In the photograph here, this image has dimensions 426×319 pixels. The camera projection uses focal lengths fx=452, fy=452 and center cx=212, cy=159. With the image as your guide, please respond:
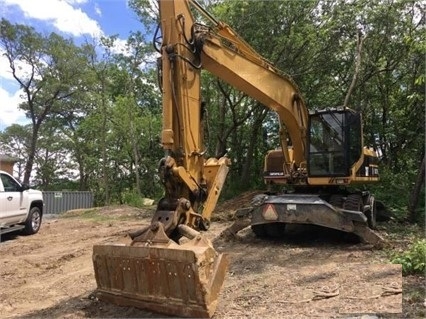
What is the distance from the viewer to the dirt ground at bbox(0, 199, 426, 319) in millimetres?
4742

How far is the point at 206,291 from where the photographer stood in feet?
14.3

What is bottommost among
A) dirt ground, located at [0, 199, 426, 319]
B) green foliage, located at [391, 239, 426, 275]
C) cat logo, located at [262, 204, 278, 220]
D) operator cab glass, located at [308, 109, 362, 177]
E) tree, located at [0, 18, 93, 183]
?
dirt ground, located at [0, 199, 426, 319]

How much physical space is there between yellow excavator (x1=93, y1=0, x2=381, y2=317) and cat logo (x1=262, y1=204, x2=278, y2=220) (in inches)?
0.7

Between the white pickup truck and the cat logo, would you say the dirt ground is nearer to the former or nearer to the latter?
the cat logo

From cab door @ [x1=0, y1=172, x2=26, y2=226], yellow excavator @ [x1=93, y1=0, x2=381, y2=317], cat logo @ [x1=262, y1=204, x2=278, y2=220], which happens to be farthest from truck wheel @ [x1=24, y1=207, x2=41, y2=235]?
cat logo @ [x1=262, y1=204, x2=278, y2=220]

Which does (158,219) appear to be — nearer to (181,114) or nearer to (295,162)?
(181,114)

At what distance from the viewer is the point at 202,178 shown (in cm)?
574

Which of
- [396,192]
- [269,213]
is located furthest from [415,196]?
[269,213]

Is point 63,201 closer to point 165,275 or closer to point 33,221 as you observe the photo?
point 33,221

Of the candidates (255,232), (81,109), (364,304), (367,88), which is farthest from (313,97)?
(81,109)

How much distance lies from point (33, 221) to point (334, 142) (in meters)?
7.74

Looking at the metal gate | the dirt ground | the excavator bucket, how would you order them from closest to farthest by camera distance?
1. the excavator bucket
2. the dirt ground
3. the metal gate

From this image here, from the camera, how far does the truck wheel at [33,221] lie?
1138 cm

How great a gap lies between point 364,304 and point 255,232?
4.27 m
